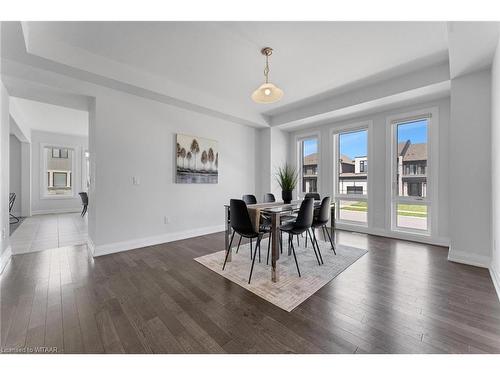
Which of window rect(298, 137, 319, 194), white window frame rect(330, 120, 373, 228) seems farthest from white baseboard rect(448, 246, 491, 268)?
window rect(298, 137, 319, 194)

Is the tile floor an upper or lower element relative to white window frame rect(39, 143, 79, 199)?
lower

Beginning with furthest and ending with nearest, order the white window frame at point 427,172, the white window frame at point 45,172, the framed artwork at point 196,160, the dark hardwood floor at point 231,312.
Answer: the white window frame at point 45,172, the framed artwork at point 196,160, the white window frame at point 427,172, the dark hardwood floor at point 231,312

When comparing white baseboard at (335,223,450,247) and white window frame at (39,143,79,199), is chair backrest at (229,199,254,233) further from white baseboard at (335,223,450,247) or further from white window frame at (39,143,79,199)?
white window frame at (39,143,79,199)

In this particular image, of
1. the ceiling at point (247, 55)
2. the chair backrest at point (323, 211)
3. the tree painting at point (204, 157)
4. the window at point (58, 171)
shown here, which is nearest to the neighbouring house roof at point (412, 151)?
the ceiling at point (247, 55)

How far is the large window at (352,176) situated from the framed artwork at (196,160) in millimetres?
2807

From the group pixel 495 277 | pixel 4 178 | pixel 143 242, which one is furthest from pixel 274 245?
pixel 4 178

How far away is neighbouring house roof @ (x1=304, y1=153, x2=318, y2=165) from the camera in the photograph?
5.17 m

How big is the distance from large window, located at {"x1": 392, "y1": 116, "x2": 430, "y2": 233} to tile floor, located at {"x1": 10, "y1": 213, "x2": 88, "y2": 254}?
5.89m

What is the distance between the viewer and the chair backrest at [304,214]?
7.82 feet

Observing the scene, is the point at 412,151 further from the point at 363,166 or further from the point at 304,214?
the point at 304,214

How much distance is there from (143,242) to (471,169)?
15.8 ft

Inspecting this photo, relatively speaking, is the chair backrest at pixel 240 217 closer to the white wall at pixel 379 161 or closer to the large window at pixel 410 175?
the white wall at pixel 379 161

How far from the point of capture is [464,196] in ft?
8.82
